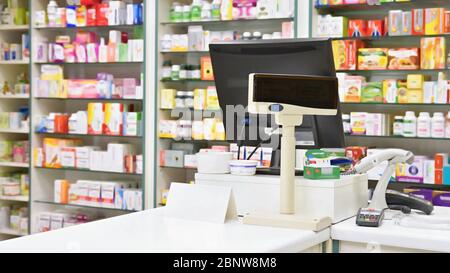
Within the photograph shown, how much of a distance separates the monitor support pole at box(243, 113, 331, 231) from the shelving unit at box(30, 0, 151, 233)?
342cm

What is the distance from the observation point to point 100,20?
568 cm

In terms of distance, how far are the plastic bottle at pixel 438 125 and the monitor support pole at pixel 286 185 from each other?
97.6 inches

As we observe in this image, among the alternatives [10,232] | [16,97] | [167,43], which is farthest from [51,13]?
[10,232]

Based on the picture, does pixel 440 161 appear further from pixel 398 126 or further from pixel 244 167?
pixel 244 167

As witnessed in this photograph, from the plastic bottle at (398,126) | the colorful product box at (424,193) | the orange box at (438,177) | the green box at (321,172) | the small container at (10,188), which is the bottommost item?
the small container at (10,188)

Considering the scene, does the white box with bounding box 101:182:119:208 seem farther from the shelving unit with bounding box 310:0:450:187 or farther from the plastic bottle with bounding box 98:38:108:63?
the shelving unit with bounding box 310:0:450:187

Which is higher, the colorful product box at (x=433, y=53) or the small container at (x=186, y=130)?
the colorful product box at (x=433, y=53)

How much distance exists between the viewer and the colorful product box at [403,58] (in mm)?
4609

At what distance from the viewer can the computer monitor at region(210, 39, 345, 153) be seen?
254 cm

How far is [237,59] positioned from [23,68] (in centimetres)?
421

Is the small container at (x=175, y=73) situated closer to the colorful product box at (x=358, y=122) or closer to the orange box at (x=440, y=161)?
the colorful product box at (x=358, y=122)

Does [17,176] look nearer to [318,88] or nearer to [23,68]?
[23,68]

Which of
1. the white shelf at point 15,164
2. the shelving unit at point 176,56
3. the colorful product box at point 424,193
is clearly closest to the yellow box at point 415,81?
the colorful product box at point 424,193

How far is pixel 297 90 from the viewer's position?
7.72 ft
